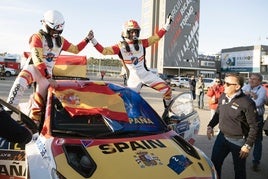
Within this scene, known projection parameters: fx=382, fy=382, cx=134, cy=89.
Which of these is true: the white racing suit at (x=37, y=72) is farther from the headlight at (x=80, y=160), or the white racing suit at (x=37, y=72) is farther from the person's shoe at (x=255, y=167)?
the person's shoe at (x=255, y=167)

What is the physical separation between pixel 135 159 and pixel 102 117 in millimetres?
1017

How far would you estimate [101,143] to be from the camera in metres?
3.66

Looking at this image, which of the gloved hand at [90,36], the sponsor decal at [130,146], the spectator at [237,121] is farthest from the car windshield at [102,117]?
the gloved hand at [90,36]

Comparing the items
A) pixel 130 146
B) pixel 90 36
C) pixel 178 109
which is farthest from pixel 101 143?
pixel 90 36

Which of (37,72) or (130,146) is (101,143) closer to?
(130,146)

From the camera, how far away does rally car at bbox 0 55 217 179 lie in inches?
128

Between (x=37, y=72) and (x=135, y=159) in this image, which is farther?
(x=37, y=72)

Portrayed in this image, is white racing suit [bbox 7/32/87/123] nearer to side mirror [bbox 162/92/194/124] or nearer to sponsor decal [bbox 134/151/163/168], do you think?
side mirror [bbox 162/92/194/124]

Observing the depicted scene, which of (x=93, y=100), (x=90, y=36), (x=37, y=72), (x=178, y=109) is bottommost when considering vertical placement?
(x=178, y=109)

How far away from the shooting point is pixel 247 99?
460 centimetres

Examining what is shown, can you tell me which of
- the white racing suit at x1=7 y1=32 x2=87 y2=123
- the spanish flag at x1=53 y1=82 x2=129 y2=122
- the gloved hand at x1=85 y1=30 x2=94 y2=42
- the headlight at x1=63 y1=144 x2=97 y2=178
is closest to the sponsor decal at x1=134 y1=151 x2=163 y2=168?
the headlight at x1=63 y1=144 x2=97 y2=178

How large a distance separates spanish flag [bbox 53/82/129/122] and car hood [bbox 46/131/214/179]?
26.2 inches

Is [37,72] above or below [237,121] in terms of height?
above

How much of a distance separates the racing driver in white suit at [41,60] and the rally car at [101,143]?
489 mm
